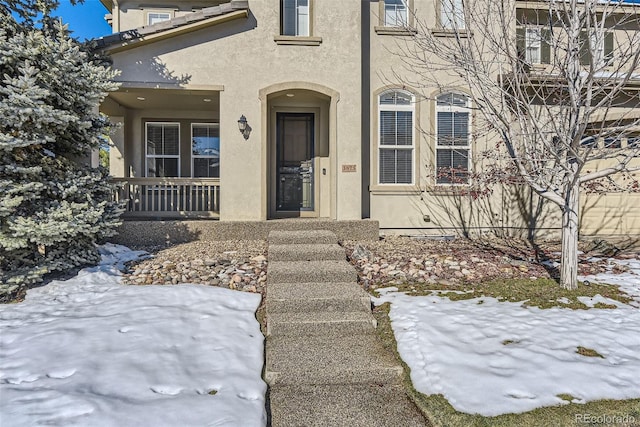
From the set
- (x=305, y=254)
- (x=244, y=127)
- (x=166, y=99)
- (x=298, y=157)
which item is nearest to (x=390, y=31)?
(x=298, y=157)

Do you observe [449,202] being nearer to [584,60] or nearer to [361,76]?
[361,76]

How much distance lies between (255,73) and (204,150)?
365 cm

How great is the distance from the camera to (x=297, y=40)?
7.84 meters

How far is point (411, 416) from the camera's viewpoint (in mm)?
2926

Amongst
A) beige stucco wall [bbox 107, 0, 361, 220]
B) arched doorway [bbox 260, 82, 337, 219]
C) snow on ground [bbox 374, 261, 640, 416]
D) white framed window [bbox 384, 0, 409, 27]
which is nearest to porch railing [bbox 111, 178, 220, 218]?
beige stucco wall [bbox 107, 0, 361, 220]

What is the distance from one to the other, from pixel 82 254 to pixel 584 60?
11.1 m

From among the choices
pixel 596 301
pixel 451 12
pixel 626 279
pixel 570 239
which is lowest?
pixel 596 301

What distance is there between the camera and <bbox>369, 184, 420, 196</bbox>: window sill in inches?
334

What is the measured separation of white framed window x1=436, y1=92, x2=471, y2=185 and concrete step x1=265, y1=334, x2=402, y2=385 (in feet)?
18.5

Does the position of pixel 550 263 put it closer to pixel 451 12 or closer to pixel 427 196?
pixel 427 196

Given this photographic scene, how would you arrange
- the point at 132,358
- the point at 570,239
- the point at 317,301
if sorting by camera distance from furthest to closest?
1. the point at 570,239
2. the point at 317,301
3. the point at 132,358

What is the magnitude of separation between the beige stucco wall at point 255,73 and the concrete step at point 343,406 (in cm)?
497

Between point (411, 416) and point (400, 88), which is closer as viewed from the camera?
point (411, 416)

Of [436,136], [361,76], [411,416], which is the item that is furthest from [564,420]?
[361,76]
